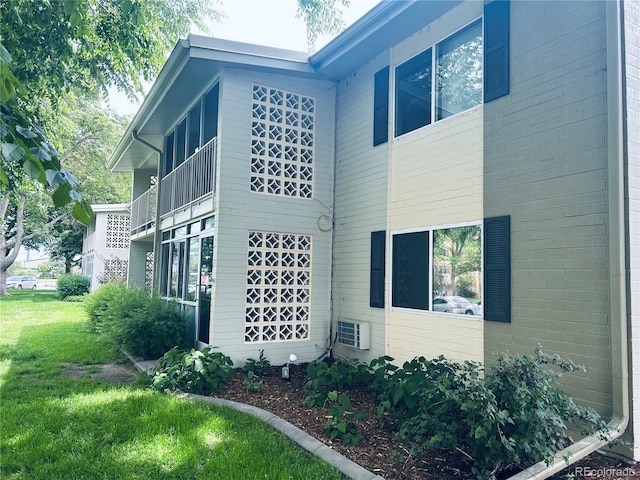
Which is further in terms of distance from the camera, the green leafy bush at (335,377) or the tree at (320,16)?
the tree at (320,16)

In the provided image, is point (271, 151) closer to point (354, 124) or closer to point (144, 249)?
point (354, 124)

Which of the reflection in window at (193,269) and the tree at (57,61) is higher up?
the tree at (57,61)

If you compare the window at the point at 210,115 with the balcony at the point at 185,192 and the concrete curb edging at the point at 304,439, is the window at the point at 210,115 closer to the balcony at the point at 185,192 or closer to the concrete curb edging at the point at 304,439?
the balcony at the point at 185,192

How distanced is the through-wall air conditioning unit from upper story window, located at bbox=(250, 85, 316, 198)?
7.80 ft

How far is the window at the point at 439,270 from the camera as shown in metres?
5.41

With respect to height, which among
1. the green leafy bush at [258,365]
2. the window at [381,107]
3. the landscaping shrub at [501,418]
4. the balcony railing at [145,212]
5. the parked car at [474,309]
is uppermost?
the window at [381,107]

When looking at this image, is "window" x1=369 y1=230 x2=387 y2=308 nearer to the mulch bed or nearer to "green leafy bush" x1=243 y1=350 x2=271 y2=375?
the mulch bed

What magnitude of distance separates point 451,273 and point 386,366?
147 centimetres

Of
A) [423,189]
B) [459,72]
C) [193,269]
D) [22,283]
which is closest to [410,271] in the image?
[423,189]

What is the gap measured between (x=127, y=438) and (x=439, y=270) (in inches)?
160

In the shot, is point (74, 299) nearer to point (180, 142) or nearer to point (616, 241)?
point (180, 142)

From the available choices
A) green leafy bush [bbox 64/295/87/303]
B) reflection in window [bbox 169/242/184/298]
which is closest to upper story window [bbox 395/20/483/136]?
reflection in window [bbox 169/242/184/298]

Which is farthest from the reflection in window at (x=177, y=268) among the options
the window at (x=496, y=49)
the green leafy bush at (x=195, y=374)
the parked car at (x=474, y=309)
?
the window at (x=496, y=49)

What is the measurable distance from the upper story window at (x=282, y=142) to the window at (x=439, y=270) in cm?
223
